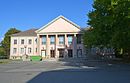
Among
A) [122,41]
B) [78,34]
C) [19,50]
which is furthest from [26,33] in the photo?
[122,41]

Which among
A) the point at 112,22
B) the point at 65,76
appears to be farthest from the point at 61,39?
the point at 65,76

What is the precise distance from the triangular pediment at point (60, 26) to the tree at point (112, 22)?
95.4ft

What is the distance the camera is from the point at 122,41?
38.7 m

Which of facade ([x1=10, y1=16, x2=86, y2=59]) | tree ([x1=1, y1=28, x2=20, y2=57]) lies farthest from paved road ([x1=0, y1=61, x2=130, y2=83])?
tree ([x1=1, y1=28, x2=20, y2=57])

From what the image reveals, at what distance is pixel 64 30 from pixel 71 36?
2.56 metres

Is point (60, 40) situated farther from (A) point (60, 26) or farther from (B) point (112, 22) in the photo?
(B) point (112, 22)

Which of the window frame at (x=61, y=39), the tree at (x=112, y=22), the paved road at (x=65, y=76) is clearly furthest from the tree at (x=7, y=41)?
the paved road at (x=65, y=76)

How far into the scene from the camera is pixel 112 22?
37.6 metres

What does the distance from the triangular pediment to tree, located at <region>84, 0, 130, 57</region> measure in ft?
95.4

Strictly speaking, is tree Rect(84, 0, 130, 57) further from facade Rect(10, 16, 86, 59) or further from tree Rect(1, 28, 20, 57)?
tree Rect(1, 28, 20, 57)

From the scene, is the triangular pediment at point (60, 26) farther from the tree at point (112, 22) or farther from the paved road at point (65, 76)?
the paved road at point (65, 76)

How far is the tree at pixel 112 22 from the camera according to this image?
35.1m

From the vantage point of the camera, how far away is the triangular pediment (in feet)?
249

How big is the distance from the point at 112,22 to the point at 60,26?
130 ft
